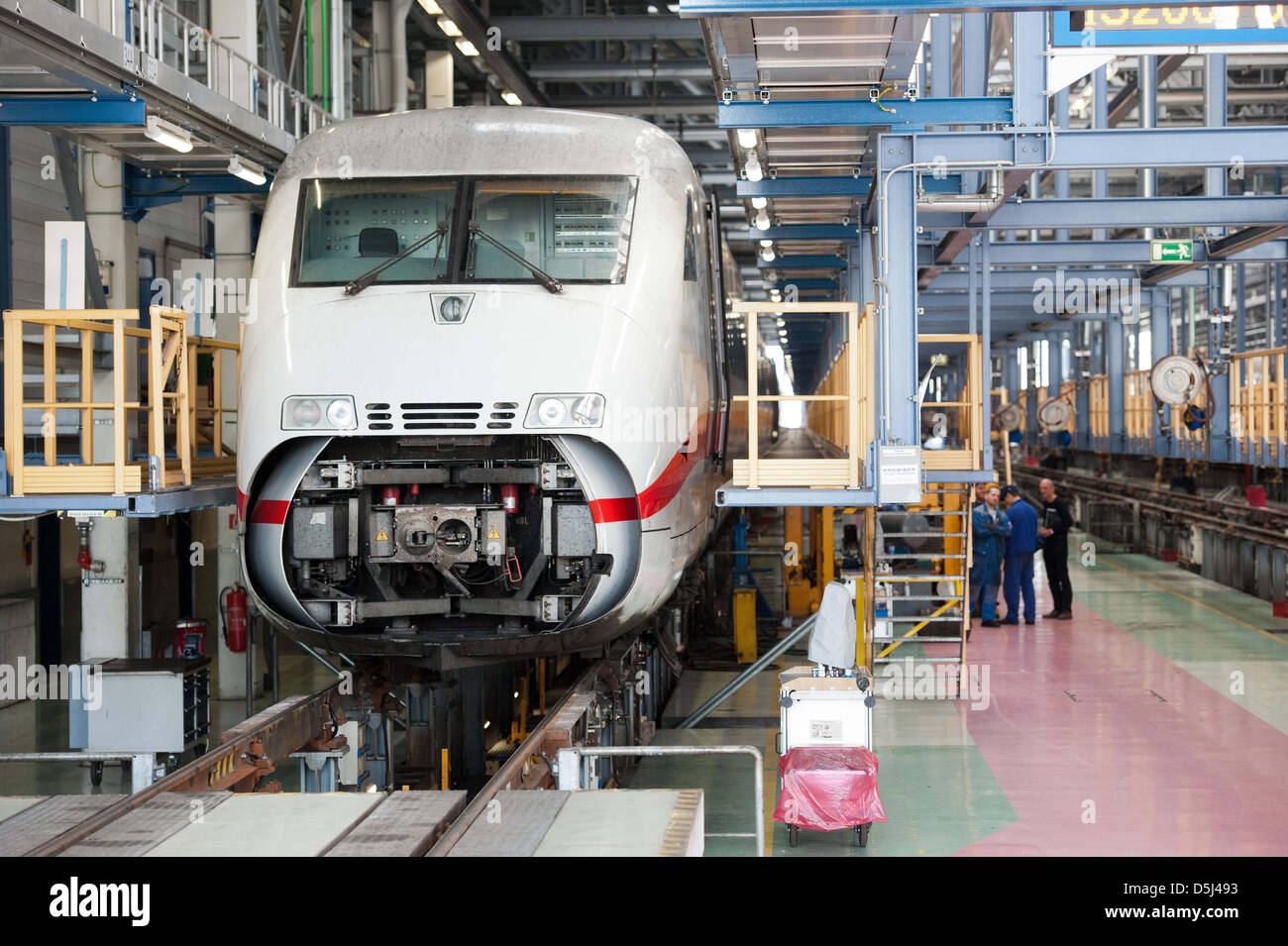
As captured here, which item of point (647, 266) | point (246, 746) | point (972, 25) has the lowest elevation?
point (246, 746)

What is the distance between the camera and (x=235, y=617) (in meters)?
12.3

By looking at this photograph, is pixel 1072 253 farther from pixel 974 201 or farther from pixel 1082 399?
pixel 1082 399

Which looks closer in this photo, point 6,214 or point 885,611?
point 6,214

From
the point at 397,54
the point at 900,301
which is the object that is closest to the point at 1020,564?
the point at 900,301

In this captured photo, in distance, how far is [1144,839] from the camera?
786 centimetres

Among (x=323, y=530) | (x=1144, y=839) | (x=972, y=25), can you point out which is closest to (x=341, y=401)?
(x=323, y=530)

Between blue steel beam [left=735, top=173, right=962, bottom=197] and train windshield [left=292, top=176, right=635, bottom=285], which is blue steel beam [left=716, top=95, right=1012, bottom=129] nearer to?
train windshield [left=292, top=176, right=635, bottom=285]

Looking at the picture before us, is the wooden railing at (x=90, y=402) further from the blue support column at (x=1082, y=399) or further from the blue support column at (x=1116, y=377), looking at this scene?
the blue support column at (x=1082, y=399)

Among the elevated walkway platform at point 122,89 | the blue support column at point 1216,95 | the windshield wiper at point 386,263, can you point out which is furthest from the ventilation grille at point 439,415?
the blue support column at point 1216,95

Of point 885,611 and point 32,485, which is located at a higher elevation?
point 32,485

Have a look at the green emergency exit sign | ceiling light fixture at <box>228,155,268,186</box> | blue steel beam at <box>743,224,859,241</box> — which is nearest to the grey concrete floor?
ceiling light fixture at <box>228,155,268,186</box>

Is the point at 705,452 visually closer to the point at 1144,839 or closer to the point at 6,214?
the point at 1144,839

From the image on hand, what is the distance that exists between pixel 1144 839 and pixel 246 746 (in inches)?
205

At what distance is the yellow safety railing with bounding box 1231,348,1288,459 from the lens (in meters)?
19.4
